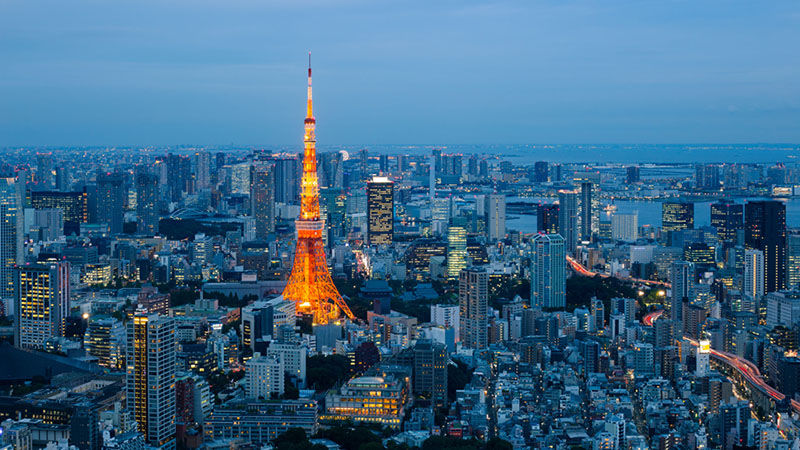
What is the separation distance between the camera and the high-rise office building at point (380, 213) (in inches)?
1137

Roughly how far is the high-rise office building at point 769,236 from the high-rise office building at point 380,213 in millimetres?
9783

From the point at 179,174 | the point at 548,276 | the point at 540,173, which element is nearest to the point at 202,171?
the point at 179,174

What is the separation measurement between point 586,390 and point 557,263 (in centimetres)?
749

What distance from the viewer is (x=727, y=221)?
89.7 feet

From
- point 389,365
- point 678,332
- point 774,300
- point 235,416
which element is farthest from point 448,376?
point 774,300

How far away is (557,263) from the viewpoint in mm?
19844

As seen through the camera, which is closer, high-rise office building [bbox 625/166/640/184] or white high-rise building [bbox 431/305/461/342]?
white high-rise building [bbox 431/305/461/342]

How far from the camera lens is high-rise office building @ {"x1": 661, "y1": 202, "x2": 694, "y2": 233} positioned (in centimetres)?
3030

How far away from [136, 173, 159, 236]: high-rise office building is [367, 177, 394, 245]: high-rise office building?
609 cm

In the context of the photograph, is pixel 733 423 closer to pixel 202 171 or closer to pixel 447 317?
pixel 447 317

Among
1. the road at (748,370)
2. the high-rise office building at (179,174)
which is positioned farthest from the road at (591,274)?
the high-rise office building at (179,174)

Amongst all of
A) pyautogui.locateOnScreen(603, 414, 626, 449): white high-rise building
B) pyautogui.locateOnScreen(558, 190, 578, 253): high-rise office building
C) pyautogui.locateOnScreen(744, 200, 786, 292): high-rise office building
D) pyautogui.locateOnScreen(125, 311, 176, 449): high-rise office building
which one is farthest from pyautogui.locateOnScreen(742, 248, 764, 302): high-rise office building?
pyautogui.locateOnScreen(125, 311, 176, 449): high-rise office building

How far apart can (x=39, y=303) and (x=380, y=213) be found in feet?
48.5

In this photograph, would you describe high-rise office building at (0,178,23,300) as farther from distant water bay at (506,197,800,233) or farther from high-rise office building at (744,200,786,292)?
distant water bay at (506,197,800,233)
